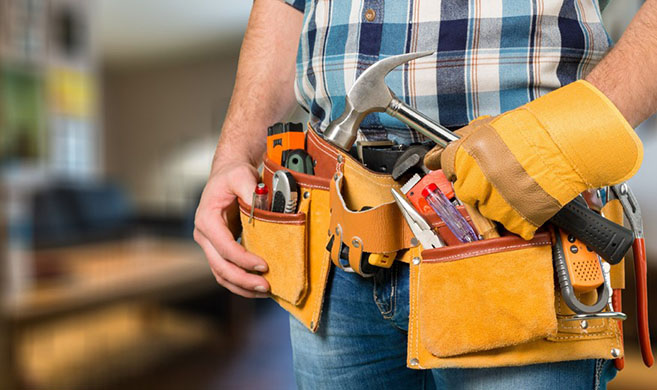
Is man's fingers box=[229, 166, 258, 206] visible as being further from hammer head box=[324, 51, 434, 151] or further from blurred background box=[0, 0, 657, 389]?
blurred background box=[0, 0, 657, 389]

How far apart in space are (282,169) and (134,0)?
239 inches

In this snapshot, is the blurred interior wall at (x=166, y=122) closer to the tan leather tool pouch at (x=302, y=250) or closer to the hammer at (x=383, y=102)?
the tan leather tool pouch at (x=302, y=250)

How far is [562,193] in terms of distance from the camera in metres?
0.46

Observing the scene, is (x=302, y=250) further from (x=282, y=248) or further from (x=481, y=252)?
(x=481, y=252)

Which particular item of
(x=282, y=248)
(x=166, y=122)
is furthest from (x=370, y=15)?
(x=166, y=122)

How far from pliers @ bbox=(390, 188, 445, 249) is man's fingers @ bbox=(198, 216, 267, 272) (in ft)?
0.85

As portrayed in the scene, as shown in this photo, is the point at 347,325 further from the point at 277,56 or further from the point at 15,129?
the point at 15,129

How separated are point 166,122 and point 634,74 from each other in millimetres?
9776

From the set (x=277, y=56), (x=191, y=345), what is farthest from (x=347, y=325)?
(x=191, y=345)

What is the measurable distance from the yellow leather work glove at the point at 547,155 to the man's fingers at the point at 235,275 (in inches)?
14.5

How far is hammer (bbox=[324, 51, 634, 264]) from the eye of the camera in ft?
1.63

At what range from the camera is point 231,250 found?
74 centimetres

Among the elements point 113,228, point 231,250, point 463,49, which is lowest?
point 113,228

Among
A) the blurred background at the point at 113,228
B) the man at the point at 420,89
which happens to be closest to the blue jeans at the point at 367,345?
the man at the point at 420,89
